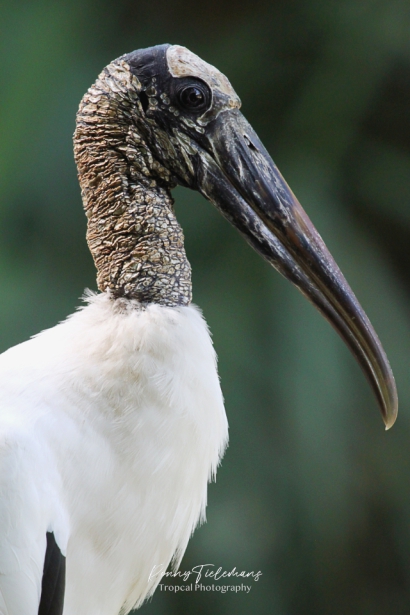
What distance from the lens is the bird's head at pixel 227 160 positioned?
3.34 feet

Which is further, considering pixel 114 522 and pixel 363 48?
pixel 363 48

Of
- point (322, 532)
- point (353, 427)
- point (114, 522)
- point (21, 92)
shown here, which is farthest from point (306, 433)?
point (21, 92)

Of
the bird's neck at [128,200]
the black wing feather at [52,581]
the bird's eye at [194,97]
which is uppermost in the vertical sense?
the bird's eye at [194,97]

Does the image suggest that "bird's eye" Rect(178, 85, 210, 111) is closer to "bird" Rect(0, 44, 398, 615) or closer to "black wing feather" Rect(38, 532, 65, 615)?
"bird" Rect(0, 44, 398, 615)

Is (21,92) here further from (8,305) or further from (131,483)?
(131,483)

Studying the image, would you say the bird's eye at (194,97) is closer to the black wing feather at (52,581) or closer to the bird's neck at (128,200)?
the bird's neck at (128,200)

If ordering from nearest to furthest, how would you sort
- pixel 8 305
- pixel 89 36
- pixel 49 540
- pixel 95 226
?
pixel 49 540 → pixel 95 226 → pixel 8 305 → pixel 89 36

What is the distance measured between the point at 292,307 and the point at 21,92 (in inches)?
45.3

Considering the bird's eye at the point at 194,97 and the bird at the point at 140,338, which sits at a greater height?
the bird's eye at the point at 194,97

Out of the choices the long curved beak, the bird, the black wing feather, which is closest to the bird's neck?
the bird

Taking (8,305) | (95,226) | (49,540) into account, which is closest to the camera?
(49,540)

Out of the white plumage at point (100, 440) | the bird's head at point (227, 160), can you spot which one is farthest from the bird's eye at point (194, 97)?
the white plumage at point (100, 440)

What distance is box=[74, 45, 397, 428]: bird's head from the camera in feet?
3.34

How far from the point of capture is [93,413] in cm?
100
